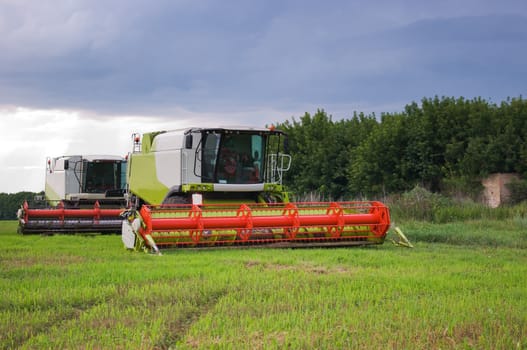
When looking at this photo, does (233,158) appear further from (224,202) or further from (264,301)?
(264,301)

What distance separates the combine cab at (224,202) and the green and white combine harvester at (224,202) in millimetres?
19

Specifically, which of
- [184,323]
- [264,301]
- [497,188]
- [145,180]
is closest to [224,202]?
[145,180]

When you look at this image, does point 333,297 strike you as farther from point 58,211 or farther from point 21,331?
point 58,211

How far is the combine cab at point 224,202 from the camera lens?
11.9 m

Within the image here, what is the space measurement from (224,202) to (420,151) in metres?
21.7

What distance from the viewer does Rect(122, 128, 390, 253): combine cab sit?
11.9 meters

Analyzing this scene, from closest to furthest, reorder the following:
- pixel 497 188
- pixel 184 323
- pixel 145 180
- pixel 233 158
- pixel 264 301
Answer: pixel 184 323, pixel 264 301, pixel 233 158, pixel 145 180, pixel 497 188

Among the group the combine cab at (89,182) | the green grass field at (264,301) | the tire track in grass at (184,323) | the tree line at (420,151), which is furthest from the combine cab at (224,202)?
the tree line at (420,151)

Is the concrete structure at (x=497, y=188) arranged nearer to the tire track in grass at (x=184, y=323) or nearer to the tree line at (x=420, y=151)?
the tree line at (x=420, y=151)

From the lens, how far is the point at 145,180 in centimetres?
1852

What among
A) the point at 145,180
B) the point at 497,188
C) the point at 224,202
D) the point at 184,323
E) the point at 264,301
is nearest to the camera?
the point at 184,323

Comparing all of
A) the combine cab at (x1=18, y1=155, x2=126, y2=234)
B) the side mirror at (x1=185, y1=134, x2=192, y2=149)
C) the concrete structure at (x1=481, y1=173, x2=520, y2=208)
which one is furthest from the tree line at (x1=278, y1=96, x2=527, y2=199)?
the side mirror at (x1=185, y1=134, x2=192, y2=149)

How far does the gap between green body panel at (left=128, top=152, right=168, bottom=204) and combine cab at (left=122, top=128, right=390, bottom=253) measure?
0.03 metres

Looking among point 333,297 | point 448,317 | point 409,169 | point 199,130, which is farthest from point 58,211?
point 409,169
